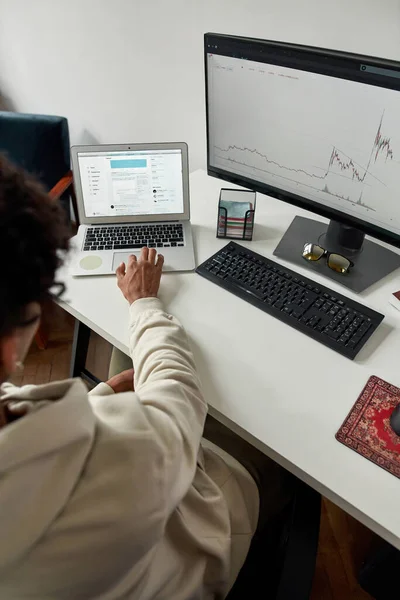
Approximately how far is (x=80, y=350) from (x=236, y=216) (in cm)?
64

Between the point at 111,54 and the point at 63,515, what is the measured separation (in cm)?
162

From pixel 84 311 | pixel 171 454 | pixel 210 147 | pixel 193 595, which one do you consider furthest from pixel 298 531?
pixel 210 147

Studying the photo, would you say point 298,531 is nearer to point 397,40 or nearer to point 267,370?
point 267,370

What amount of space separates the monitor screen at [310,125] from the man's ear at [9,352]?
0.78 metres

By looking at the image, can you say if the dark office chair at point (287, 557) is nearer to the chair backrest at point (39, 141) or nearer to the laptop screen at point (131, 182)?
the laptop screen at point (131, 182)

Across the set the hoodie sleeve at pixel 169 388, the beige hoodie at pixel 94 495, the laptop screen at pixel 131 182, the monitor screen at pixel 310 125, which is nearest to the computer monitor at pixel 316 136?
the monitor screen at pixel 310 125

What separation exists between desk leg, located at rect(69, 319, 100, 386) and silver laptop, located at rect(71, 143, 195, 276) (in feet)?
0.91

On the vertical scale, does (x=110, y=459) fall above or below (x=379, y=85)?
below

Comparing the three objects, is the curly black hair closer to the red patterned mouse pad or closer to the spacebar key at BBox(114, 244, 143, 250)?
the red patterned mouse pad

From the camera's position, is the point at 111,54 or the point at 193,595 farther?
the point at 111,54

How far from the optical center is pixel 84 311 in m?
1.01

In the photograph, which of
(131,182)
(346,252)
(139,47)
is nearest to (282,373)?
(346,252)

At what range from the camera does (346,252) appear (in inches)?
44.9

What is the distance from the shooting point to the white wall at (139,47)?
Answer: 3.70 ft
